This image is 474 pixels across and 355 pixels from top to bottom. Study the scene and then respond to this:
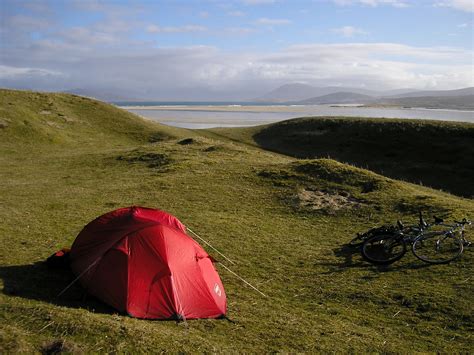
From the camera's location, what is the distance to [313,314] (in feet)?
36.2

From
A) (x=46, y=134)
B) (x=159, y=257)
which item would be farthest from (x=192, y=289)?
(x=46, y=134)

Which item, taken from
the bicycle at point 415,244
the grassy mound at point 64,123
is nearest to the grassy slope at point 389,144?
the grassy mound at point 64,123

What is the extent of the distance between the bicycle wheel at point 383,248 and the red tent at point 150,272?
5.82 metres

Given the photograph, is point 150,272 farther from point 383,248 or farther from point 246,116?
point 246,116

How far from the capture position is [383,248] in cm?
1484

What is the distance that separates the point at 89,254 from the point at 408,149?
4336 cm

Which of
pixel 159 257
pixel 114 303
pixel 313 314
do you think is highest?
pixel 159 257

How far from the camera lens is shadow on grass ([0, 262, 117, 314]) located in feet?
32.8

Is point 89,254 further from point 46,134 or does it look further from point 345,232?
point 46,134

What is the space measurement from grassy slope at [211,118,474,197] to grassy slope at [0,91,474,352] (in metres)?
18.9

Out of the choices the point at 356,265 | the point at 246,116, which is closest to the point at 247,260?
the point at 356,265

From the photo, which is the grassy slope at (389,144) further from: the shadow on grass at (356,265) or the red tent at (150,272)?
the red tent at (150,272)

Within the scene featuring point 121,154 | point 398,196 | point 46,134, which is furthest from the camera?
point 46,134

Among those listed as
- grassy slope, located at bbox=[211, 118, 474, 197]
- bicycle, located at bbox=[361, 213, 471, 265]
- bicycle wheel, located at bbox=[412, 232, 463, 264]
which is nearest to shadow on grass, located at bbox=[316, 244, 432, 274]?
bicycle, located at bbox=[361, 213, 471, 265]
